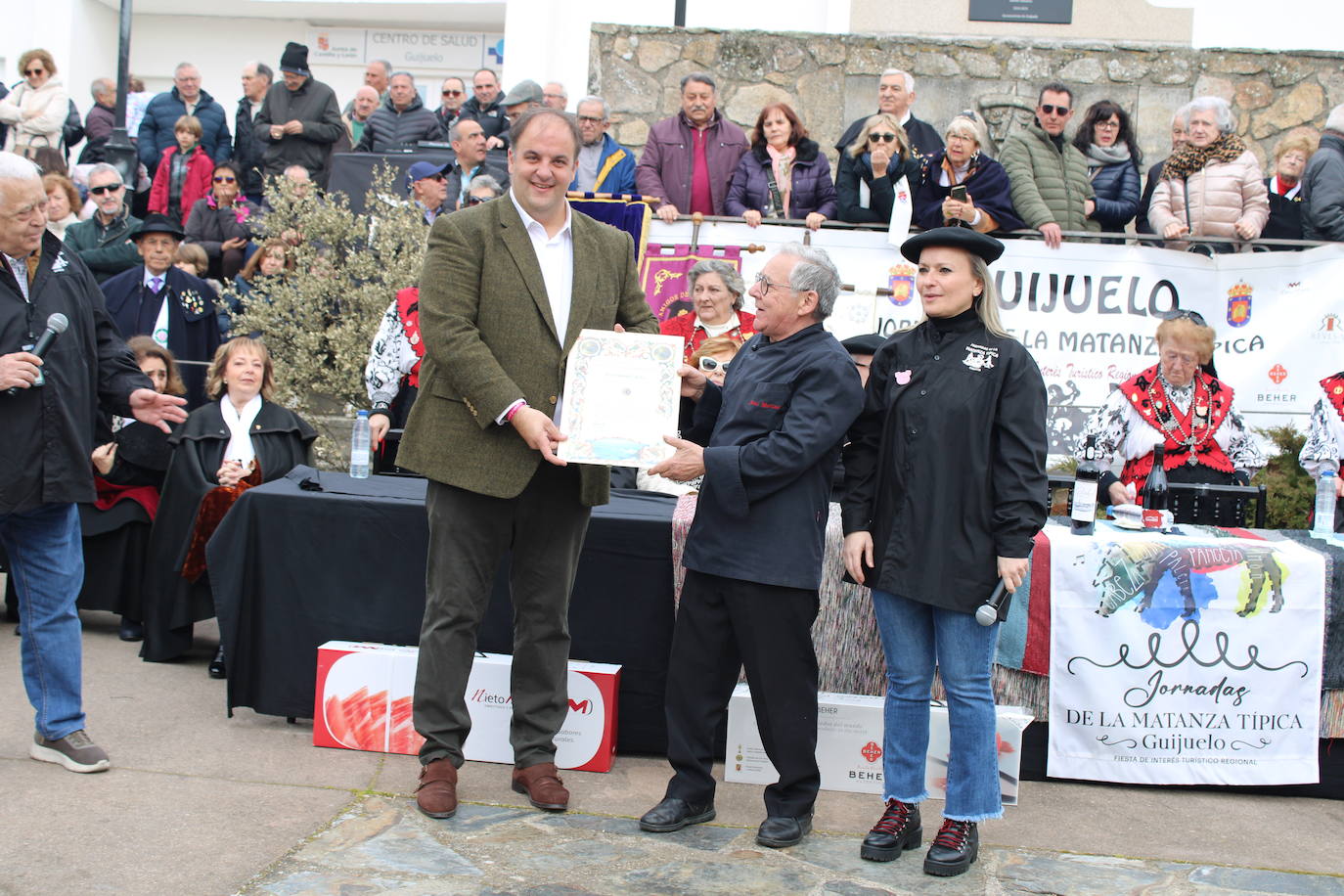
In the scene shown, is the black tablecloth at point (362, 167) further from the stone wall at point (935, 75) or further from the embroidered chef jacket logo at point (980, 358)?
the embroidered chef jacket logo at point (980, 358)

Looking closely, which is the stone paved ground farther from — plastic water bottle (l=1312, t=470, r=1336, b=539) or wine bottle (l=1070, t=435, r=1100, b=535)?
plastic water bottle (l=1312, t=470, r=1336, b=539)

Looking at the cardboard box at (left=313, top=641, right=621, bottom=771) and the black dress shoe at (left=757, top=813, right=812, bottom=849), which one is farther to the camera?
the cardboard box at (left=313, top=641, right=621, bottom=771)

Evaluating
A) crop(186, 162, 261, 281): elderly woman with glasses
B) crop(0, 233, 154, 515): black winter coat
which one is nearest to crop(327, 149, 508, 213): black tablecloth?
crop(186, 162, 261, 281): elderly woman with glasses

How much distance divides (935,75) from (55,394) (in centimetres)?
793

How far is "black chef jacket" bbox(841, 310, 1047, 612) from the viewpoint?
3688 millimetres

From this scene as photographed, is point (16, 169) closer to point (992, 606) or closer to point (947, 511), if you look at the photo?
point (947, 511)

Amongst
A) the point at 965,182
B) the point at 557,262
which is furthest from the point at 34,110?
the point at 557,262

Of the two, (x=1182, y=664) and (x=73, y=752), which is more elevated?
(x=1182, y=664)

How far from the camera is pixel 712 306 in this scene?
6.46m

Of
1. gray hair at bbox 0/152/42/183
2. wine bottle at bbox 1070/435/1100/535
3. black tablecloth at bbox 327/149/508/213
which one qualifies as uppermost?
black tablecloth at bbox 327/149/508/213

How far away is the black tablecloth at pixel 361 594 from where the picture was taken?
4.70m

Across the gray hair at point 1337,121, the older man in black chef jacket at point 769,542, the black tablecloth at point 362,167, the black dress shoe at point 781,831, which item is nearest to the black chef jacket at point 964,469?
the older man in black chef jacket at point 769,542

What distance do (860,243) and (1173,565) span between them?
A: 3.69 meters

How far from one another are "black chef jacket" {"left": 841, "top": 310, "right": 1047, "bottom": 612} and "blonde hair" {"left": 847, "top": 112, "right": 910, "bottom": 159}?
13.8 ft
